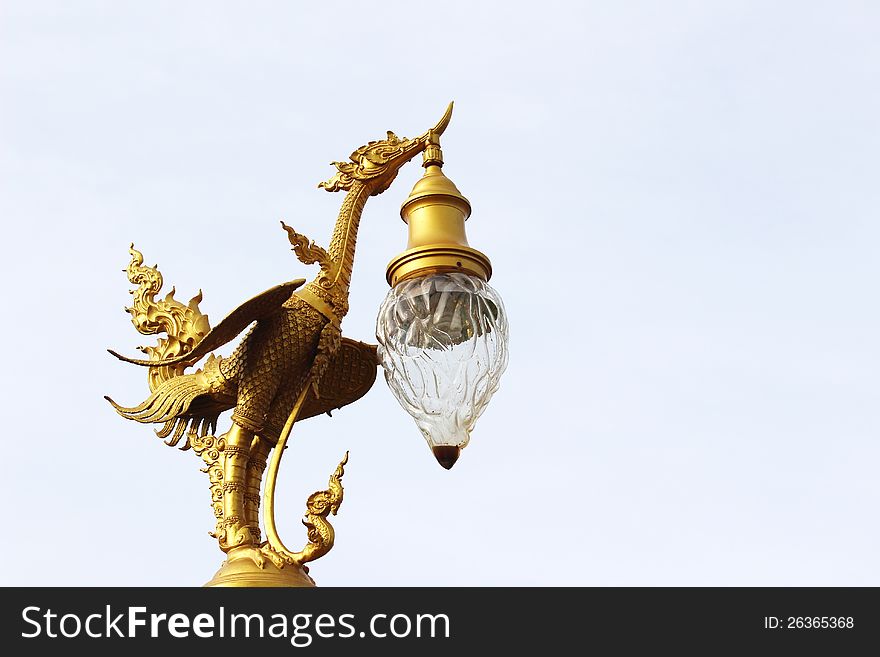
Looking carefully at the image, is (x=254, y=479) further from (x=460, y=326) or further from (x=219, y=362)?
(x=460, y=326)

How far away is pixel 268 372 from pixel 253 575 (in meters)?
0.39

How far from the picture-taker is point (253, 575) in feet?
7.60

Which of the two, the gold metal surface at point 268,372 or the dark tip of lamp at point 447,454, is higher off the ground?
the gold metal surface at point 268,372

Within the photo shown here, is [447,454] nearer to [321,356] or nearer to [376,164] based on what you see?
[321,356]

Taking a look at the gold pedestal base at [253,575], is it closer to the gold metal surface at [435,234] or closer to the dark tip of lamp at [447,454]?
the dark tip of lamp at [447,454]

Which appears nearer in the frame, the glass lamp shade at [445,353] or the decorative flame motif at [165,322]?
the glass lamp shade at [445,353]

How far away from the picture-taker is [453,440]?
7.53 ft

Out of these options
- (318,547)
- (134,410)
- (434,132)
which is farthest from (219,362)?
(434,132)

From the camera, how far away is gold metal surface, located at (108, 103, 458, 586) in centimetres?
236

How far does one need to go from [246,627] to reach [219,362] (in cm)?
63

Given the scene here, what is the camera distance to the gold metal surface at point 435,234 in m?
2.33

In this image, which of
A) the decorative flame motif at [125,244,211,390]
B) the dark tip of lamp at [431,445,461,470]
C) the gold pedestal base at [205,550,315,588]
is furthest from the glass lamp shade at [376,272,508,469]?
the decorative flame motif at [125,244,211,390]

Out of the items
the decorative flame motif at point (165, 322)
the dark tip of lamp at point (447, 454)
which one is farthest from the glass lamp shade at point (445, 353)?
the decorative flame motif at point (165, 322)

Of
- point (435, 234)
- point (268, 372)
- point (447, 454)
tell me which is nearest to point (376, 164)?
point (435, 234)
